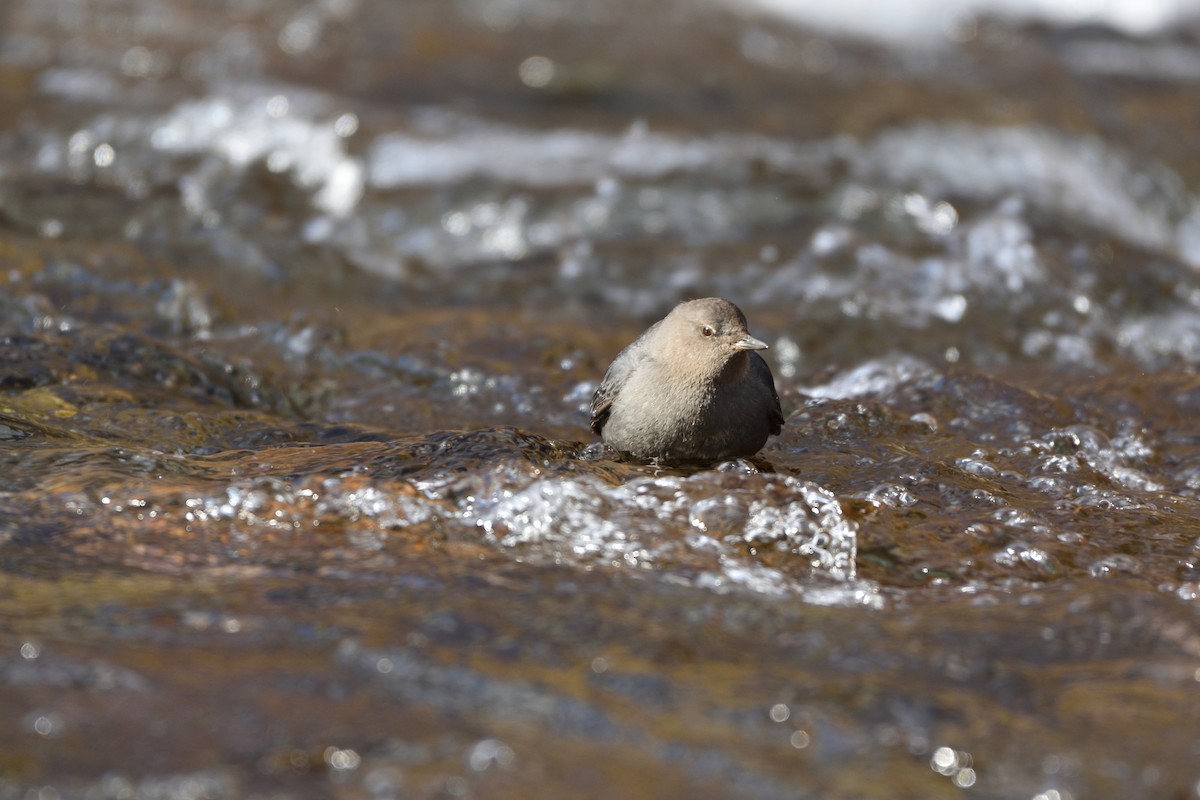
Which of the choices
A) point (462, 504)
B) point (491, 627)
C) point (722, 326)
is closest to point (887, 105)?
point (722, 326)

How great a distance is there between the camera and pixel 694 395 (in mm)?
5406

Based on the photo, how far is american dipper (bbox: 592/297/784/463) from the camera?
5.41 meters

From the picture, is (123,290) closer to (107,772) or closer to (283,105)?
(283,105)

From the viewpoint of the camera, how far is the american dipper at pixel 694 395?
17.8ft

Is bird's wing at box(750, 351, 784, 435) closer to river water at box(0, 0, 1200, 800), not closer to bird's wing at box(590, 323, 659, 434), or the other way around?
river water at box(0, 0, 1200, 800)

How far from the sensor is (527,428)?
6.35 m

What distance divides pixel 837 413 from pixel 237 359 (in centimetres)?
303

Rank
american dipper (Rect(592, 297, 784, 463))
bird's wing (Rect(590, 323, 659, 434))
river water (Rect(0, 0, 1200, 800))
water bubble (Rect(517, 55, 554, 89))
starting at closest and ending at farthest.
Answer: river water (Rect(0, 0, 1200, 800))
american dipper (Rect(592, 297, 784, 463))
bird's wing (Rect(590, 323, 659, 434))
water bubble (Rect(517, 55, 554, 89))

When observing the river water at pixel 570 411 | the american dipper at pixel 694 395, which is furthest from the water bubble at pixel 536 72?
the american dipper at pixel 694 395

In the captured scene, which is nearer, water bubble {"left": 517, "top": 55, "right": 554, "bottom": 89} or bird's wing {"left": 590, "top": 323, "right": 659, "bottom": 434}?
bird's wing {"left": 590, "top": 323, "right": 659, "bottom": 434}

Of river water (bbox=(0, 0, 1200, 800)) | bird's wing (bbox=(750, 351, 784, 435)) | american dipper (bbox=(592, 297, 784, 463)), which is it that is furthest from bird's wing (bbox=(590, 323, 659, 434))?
bird's wing (bbox=(750, 351, 784, 435))

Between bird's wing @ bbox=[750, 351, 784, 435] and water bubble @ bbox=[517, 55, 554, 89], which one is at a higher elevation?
water bubble @ bbox=[517, 55, 554, 89]

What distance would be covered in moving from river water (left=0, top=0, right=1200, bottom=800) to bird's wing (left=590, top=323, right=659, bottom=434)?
317 millimetres

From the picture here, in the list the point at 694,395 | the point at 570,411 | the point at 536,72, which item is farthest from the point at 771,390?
the point at 536,72
